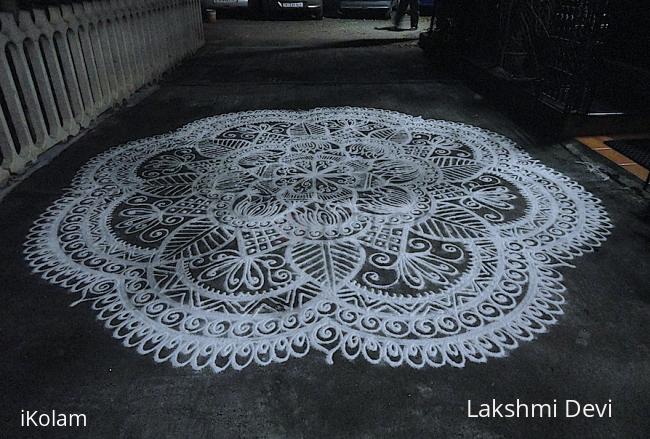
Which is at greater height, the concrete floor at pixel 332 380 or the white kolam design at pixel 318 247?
the white kolam design at pixel 318 247

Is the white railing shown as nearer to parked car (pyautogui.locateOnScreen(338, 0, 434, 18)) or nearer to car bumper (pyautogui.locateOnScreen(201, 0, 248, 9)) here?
car bumper (pyautogui.locateOnScreen(201, 0, 248, 9))

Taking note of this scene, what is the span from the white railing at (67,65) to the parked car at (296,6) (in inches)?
224

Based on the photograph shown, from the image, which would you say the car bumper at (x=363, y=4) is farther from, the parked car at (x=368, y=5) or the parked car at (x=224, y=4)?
the parked car at (x=224, y=4)

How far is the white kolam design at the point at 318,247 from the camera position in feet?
4.28

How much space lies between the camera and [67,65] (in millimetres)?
2691

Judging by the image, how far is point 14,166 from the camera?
2229 mm

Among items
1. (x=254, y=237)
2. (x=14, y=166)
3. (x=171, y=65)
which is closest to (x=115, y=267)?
(x=254, y=237)

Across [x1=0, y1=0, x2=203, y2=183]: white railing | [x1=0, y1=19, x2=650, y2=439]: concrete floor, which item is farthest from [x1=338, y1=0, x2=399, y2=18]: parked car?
[x1=0, y1=19, x2=650, y2=439]: concrete floor

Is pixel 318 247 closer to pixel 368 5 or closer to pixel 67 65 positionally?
pixel 67 65

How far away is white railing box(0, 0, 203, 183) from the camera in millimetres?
2232

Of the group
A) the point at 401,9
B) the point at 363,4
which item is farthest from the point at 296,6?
the point at 401,9

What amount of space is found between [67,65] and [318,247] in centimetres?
228

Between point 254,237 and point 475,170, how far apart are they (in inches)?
54.7

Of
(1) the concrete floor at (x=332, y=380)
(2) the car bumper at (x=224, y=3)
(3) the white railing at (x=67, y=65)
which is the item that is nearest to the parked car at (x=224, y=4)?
(2) the car bumper at (x=224, y=3)
